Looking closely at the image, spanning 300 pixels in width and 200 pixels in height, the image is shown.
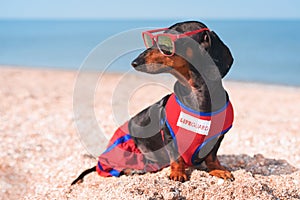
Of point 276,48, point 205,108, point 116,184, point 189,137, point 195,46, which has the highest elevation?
point 195,46

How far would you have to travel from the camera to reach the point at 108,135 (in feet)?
21.3

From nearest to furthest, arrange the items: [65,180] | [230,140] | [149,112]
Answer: [149,112]
[65,180]
[230,140]

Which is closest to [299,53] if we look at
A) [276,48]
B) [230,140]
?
[276,48]

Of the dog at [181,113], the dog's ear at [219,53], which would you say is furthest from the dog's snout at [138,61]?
the dog's ear at [219,53]

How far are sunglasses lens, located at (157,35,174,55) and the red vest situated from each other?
1.79 feet

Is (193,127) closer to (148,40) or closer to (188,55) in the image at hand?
(188,55)

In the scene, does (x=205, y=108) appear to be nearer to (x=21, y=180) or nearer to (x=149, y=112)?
(x=149, y=112)

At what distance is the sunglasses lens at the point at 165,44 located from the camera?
3.33 meters

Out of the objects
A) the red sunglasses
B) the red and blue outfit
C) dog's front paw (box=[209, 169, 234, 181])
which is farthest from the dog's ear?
dog's front paw (box=[209, 169, 234, 181])

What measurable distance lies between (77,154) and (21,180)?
0.89 meters

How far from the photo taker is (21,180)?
15.4 ft

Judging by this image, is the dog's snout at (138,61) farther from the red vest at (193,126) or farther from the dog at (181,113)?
the red vest at (193,126)

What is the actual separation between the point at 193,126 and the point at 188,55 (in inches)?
24.5

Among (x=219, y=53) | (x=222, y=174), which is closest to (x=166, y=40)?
(x=219, y=53)
